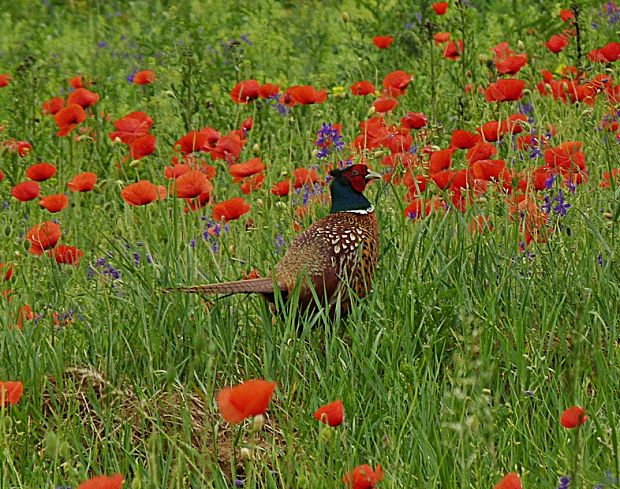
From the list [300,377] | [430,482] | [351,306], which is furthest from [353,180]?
[430,482]

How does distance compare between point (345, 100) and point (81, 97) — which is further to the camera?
point (345, 100)

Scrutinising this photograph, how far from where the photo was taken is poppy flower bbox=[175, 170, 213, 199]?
3666 millimetres

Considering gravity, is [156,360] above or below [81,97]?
below

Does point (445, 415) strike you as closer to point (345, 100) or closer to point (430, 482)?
point (430, 482)

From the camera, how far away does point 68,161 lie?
5.76 metres

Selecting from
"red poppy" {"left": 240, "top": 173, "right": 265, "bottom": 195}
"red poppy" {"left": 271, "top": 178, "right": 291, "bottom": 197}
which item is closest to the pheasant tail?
"red poppy" {"left": 271, "top": 178, "right": 291, "bottom": 197}

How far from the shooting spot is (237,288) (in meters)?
3.10

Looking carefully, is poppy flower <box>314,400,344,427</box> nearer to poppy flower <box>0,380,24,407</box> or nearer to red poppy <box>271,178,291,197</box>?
poppy flower <box>0,380,24,407</box>

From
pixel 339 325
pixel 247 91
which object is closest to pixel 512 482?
pixel 339 325

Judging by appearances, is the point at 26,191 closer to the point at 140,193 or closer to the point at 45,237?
the point at 45,237

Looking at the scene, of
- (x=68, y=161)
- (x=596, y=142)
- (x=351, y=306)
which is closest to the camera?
(x=351, y=306)

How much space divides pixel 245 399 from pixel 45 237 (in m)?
1.83

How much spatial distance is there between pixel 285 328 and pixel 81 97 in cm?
211

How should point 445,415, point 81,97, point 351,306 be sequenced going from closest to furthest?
point 445,415, point 351,306, point 81,97
